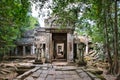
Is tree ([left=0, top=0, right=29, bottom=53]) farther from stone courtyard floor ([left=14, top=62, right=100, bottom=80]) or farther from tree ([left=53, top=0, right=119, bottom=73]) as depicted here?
stone courtyard floor ([left=14, top=62, right=100, bottom=80])

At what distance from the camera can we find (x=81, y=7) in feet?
51.1

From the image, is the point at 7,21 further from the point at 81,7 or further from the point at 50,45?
the point at 81,7

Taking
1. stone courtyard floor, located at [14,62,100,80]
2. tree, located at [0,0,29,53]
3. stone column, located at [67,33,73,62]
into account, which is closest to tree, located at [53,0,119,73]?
tree, located at [0,0,29,53]

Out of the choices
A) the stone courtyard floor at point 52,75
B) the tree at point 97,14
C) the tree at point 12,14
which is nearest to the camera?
the tree at point 12,14

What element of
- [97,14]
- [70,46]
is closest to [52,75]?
[97,14]

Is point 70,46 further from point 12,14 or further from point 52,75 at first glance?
point 52,75

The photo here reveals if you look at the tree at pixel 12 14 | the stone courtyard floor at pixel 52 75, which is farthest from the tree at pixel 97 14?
the stone courtyard floor at pixel 52 75

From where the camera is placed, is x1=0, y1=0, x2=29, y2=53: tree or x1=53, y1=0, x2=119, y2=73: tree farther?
x1=53, y1=0, x2=119, y2=73: tree

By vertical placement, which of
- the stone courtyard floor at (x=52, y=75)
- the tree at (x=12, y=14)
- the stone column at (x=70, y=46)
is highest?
the tree at (x=12, y=14)

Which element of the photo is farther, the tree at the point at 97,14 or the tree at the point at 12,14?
the tree at the point at 97,14

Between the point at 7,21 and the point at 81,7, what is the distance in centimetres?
1043

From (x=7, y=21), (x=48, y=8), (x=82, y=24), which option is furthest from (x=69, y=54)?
(x=48, y=8)

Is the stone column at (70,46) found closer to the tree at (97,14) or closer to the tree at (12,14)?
the tree at (97,14)

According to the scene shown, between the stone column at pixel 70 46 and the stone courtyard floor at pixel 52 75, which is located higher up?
the stone column at pixel 70 46
